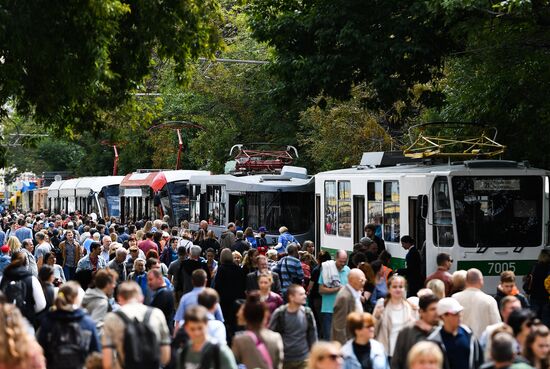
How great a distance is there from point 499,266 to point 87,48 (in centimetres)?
837

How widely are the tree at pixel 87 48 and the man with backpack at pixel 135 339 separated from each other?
8216 millimetres

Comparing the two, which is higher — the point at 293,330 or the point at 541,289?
the point at 293,330

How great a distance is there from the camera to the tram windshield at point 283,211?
35438mm

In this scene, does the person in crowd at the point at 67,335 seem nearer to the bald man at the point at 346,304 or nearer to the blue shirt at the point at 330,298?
the bald man at the point at 346,304

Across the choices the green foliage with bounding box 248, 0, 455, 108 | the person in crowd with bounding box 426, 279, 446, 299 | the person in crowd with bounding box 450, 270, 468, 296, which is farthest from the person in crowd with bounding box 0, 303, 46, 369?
the green foliage with bounding box 248, 0, 455, 108

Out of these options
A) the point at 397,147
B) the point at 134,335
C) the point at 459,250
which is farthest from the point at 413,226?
the point at 397,147

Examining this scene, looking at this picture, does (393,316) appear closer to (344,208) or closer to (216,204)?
(344,208)

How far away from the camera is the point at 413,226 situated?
24.6 metres

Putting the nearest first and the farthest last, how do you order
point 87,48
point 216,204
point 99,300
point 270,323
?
Answer: point 270,323
point 99,300
point 87,48
point 216,204

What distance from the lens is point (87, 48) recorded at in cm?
1930

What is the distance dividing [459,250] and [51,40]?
8.09m

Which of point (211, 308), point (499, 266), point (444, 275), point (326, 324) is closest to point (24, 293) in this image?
point (211, 308)

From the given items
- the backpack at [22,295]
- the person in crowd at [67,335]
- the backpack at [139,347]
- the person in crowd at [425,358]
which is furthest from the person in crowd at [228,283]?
the person in crowd at [425,358]

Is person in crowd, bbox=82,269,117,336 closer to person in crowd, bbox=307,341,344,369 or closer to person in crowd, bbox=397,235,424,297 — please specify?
person in crowd, bbox=307,341,344,369
